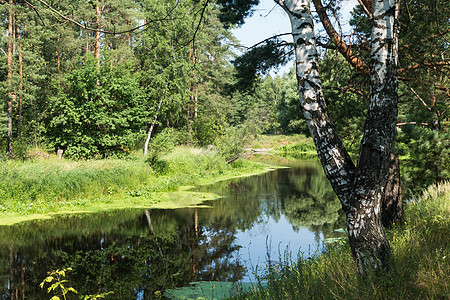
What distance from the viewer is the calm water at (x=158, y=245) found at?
606 cm

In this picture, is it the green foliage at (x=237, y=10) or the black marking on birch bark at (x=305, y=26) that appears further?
the green foliage at (x=237, y=10)

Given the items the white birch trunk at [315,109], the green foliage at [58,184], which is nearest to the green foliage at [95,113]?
the green foliage at [58,184]

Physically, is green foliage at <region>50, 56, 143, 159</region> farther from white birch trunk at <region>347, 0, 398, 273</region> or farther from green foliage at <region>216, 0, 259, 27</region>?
white birch trunk at <region>347, 0, 398, 273</region>

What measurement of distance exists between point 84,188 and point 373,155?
1059 cm

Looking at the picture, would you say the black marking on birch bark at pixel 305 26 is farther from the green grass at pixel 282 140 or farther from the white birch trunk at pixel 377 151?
the green grass at pixel 282 140

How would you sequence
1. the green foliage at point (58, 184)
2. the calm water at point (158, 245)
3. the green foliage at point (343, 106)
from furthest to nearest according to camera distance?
the green foliage at point (58, 184)
the green foliage at point (343, 106)
the calm water at point (158, 245)

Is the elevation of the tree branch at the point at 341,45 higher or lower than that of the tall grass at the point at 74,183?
higher

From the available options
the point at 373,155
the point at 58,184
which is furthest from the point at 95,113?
the point at 373,155

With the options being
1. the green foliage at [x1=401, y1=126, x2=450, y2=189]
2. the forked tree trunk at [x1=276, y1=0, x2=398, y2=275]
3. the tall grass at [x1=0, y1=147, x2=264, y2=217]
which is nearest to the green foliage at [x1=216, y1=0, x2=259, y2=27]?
the forked tree trunk at [x1=276, y1=0, x2=398, y2=275]

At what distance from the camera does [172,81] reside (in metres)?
21.4

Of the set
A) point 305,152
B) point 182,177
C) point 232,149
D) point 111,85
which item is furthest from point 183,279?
point 305,152

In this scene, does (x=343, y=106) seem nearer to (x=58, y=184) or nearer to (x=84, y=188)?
(x=84, y=188)

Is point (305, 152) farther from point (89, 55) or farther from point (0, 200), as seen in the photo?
point (0, 200)

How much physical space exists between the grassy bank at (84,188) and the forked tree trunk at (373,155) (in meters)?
8.97
